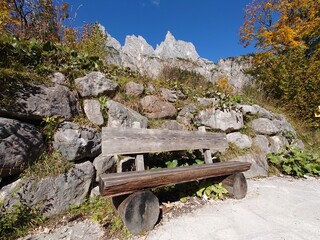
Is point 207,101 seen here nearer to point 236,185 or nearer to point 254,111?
point 254,111

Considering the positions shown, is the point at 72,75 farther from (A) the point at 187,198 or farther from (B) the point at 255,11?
(B) the point at 255,11

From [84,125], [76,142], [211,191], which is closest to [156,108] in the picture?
[84,125]

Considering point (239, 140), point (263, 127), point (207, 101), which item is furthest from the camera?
point (263, 127)

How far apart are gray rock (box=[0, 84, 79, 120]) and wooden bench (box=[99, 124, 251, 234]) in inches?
35.2

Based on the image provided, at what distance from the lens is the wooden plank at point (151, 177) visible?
1.75 metres

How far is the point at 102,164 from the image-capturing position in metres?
2.84

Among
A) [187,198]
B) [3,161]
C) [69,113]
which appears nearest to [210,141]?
[187,198]

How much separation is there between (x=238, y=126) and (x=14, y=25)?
5860 millimetres

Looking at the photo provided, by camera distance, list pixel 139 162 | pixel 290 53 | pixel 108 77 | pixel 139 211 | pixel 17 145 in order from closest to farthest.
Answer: pixel 139 211, pixel 17 145, pixel 139 162, pixel 108 77, pixel 290 53

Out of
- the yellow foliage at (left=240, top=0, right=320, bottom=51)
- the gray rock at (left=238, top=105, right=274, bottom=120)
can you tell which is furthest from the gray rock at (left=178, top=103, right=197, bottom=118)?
the yellow foliage at (left=240, top=0, right=320, bottom=51)

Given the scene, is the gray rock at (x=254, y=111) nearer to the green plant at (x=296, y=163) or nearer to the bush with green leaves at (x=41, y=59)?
the green plant at (x=296, y=163)

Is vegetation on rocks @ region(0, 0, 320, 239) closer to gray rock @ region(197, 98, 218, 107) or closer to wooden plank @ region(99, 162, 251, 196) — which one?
gray rock @ region(197, 98, 218, 107)

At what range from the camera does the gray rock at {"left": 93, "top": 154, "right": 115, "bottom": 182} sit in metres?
2.80

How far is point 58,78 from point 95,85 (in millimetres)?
580
